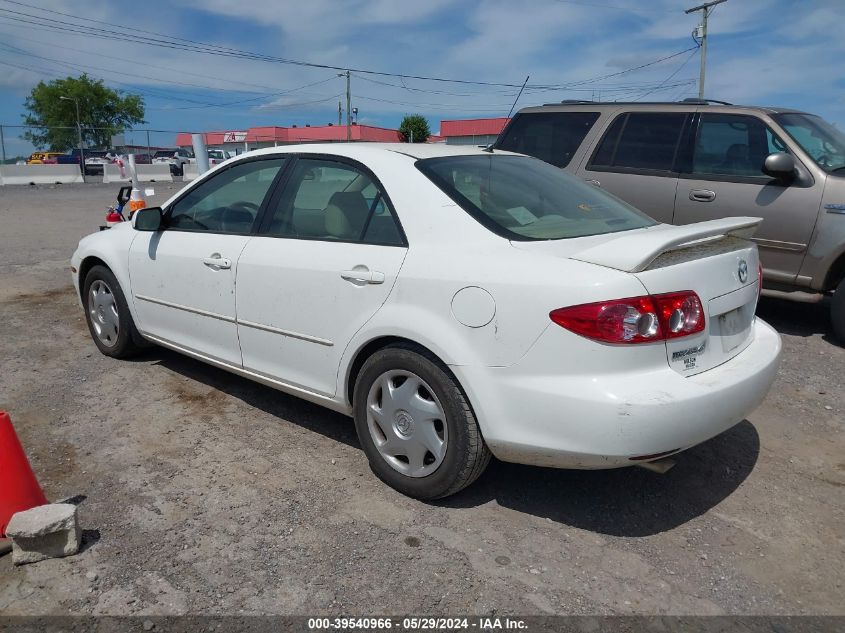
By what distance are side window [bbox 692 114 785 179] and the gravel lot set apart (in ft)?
7.58

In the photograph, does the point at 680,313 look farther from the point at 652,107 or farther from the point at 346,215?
the point at 652,107

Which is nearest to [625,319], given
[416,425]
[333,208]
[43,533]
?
[416,425]

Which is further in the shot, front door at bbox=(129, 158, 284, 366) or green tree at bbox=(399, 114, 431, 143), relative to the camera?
green tree at bbox=(399, 114, 431, 143)

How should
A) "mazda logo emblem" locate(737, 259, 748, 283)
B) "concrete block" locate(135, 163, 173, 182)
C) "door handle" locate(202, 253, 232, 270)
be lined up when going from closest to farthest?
"mazda logo emblem" locate(737, 259, 748, 283), "door handle" locate(202, 253, 232, 270), "concrete block" locate(135, 163, 173, 182)

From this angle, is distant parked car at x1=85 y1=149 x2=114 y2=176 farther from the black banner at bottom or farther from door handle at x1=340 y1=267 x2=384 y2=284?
the black banner at bottom

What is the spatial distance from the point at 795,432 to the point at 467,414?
237 centimetres

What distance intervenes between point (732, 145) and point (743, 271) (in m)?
3.59

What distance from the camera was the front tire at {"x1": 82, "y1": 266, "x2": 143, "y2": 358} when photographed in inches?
193

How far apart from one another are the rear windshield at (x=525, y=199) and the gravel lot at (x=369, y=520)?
4.15 feet

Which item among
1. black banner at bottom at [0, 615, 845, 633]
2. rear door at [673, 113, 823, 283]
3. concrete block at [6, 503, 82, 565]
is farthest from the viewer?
rear door at [673, 113, 823, 283]

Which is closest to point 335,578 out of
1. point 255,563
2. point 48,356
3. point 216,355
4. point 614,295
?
point 255,563

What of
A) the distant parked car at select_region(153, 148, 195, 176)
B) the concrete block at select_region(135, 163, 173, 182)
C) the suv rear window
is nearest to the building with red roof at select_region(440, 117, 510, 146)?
the distant parked car at select_region(153, 148, 195, 176)

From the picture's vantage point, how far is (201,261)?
4102 mm

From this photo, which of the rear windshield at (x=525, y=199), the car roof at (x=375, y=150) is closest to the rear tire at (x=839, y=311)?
the rear windshield at (x=525, y=199)
